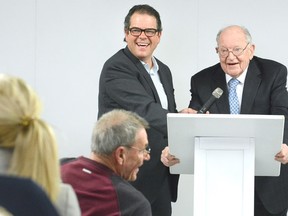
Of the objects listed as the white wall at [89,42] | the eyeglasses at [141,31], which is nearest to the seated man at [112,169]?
the eyeglasses at [141,31]

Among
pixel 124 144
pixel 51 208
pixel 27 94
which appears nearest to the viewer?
pixel 51 208

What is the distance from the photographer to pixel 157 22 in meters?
4.50

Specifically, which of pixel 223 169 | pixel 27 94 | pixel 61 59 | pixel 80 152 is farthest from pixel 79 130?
pixel 27 94

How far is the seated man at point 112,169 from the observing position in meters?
2.68

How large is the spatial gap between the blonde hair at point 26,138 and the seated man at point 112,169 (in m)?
1.24

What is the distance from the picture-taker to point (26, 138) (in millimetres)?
1437

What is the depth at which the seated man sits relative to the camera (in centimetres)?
268

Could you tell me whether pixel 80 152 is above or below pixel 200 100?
below

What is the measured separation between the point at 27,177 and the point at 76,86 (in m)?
4.24

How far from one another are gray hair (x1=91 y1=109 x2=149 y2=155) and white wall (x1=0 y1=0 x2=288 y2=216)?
2429 mm

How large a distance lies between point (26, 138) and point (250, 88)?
9.14 feet

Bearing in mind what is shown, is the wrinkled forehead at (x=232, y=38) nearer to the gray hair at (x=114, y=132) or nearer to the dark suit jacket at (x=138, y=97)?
the dark suit jacket at (x=138, y=97)

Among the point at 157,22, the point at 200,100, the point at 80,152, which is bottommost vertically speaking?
the point at 80,152

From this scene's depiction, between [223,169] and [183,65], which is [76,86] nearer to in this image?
[183,65]
